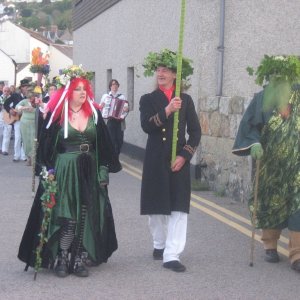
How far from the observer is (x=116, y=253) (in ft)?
22.7

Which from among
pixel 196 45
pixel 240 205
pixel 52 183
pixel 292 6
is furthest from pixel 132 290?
pixel 292 6

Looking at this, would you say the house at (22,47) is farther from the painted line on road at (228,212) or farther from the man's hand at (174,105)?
the man's hand at (174,105)

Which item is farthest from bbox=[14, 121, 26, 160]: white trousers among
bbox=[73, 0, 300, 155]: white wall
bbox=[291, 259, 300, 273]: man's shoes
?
bbox=[291, 259, 300, 273]: man's shoes

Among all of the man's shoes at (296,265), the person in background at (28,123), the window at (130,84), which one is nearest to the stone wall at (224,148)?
the man's shoes at (296,265)

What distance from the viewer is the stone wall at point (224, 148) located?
397 inches

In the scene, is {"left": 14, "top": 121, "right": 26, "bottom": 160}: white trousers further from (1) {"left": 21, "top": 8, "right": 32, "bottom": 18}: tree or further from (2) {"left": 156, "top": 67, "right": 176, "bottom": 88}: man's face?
(1) {"left": 21, "top": 8, "right": 32, "bottom": 18}: tree

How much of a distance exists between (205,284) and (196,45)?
6.72 meters

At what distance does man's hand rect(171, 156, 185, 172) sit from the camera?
6234mm

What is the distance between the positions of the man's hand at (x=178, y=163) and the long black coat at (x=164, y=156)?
39 mm

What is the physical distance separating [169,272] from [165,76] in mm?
A: 1733

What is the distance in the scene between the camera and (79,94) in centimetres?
618

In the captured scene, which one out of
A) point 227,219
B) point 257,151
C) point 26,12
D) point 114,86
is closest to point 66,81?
point 257,151

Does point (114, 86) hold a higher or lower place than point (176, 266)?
higher

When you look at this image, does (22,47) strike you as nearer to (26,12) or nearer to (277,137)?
(26,12)
